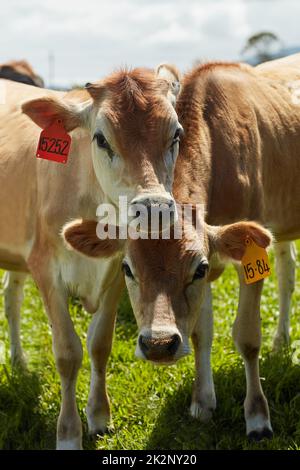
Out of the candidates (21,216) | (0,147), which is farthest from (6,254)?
(0,147)

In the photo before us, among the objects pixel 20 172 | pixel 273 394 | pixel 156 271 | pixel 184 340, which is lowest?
pixel 273 394

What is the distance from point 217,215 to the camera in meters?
5.27

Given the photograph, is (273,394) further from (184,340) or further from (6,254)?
(6,254)

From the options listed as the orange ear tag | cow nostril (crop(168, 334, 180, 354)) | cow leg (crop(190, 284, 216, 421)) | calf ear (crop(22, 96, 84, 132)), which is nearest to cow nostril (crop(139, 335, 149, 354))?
cow nostril (crop(168, 334, 180, 354))

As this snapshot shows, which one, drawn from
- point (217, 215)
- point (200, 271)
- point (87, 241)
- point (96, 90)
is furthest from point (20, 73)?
point (200, 271)

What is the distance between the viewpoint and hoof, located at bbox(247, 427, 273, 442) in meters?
5.25

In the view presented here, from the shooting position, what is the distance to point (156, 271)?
4332 millimetres

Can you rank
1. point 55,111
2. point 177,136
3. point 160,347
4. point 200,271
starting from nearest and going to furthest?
point 160,347 < point 200,271 < point 177,136 < point 55,111

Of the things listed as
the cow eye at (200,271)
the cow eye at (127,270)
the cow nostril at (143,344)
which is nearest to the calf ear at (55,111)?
the cow eye at (127,270)

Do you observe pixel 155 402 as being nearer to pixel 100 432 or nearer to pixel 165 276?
pixel 100 432

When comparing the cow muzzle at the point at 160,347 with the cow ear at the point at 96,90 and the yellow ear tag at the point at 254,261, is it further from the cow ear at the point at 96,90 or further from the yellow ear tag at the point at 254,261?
the cow ear at the point at 96,90

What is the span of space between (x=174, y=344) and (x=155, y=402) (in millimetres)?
1631

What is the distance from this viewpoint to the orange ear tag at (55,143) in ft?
16.6
